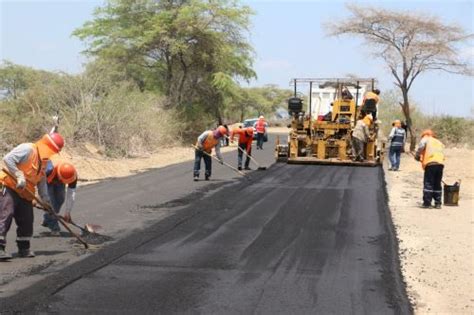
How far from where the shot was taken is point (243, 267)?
6.63 meters

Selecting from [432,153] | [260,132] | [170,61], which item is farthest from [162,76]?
[432,153]

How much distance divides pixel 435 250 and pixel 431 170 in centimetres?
436

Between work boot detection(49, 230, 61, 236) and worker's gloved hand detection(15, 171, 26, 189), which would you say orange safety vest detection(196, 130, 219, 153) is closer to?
work boot detection(49, 230, 61, 236)

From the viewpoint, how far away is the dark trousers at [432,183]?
12352 mm

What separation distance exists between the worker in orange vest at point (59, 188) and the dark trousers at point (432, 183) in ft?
23.9

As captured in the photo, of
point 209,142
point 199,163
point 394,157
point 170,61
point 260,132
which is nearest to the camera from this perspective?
point 199,163

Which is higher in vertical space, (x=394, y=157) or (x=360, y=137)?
(x=360, y=137)

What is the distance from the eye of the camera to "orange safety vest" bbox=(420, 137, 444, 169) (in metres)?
12.5

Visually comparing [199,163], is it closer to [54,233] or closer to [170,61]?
[54,233]

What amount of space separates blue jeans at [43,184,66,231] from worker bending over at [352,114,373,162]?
11546 millimetres

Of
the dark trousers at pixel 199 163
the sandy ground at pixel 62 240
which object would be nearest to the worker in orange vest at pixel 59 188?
the sandy ground at pixel 62 240

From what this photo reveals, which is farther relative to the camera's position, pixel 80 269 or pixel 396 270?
pixel 396 270

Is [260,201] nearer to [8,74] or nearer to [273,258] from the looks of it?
[273,258]

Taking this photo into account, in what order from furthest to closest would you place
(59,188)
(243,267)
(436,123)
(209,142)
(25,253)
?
(436,123) < (209,142) < (59,188) < (25,253) < (243,267)
